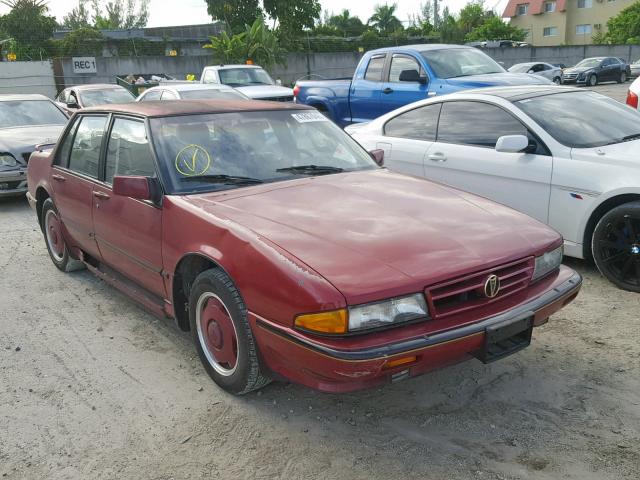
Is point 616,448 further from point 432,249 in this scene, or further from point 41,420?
point 41,420

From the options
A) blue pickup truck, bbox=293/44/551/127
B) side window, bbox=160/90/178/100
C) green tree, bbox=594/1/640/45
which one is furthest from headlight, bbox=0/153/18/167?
green tree, bbox=594/1/640/45

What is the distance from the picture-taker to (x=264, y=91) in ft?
46.8

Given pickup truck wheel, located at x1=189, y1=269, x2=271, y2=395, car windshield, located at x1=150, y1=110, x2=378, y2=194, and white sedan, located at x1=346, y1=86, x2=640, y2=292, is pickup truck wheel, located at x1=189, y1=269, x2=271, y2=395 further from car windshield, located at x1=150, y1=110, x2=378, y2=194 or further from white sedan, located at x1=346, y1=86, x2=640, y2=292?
white sedan, located at x1=346, y1=86, x2=640, y2=292

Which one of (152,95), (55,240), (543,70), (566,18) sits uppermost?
(566,18)

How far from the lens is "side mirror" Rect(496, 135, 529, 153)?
4.91 metres

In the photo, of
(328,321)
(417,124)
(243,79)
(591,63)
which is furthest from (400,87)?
(591,63)

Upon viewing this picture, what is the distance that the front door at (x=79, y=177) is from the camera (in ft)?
14.9

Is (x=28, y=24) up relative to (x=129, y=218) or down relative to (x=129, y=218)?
up

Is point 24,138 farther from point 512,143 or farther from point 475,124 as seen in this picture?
point 512,143

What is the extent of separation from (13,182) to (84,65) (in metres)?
19.7

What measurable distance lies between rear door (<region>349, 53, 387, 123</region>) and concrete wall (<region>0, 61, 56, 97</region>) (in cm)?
1863

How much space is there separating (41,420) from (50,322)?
56.6 inches

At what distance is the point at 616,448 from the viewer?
2.79 m

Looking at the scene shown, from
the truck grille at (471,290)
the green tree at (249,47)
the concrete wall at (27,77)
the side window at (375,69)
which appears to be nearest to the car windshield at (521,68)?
the green tree at (249,47)
